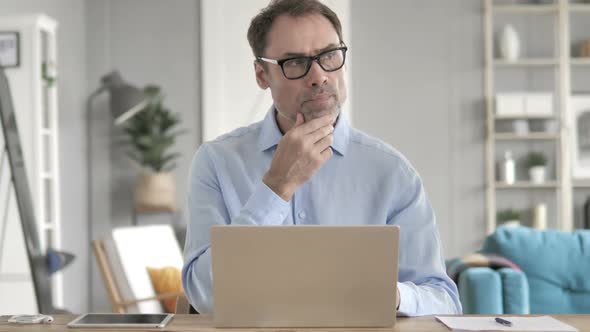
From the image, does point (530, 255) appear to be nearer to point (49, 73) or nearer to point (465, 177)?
point (465, 177)

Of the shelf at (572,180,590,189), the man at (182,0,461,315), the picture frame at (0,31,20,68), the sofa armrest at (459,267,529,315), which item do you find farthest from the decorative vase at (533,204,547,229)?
the man at (182,0,461,315)

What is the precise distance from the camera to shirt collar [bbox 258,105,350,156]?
203cm

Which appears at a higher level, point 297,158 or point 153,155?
point 153,155

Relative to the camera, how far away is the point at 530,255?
4.25m

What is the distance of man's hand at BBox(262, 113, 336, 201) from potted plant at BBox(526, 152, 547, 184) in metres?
5.21

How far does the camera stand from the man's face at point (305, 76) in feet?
6.25

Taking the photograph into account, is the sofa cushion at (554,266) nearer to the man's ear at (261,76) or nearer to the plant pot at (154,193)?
the man's ear at (261,76)

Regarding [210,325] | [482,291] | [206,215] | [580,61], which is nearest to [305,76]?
[206,215]

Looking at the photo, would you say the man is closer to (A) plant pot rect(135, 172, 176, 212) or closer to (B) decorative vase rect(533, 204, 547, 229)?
(A) plant pot rect(135, 172, 176, 212)

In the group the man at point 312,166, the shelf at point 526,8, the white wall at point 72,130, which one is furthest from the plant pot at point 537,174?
the man at point 312,166

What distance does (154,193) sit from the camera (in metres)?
6.48

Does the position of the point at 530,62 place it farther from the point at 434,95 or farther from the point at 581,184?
the point at 581,184

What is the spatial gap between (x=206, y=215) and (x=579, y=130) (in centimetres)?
547

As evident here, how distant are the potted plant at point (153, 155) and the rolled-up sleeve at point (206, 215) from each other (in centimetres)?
447
